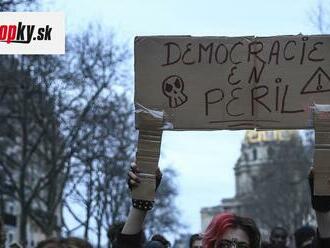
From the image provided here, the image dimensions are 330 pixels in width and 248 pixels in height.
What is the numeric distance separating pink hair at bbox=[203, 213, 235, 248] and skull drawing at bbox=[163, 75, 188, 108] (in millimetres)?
583

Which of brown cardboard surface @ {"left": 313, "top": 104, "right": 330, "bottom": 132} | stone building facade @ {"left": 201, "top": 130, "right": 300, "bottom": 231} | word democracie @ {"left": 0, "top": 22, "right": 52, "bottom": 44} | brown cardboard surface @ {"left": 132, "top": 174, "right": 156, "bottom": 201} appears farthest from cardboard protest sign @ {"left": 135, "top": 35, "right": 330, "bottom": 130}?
stone building facade @ {"left": 201, "top": 130, "right": 300, "bottom": 231}

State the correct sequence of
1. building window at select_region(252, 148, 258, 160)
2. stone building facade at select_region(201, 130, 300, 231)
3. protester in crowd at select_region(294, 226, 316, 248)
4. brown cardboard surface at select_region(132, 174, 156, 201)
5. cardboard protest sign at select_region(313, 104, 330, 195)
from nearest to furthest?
cardboard protest sign at select_region(313, 104, 330, 195)
brown cardboard surface at select_region(132, 174, 156, 201)
protester in crowd at select_region(294, 226, 316, 248)
stone building facade at select_region(201, 130, 300, 231)
building window at select_region(252, 148, 258, 160)

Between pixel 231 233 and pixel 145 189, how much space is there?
0.48m

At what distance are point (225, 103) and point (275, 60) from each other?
32 cm

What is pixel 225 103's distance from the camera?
13.8 feet

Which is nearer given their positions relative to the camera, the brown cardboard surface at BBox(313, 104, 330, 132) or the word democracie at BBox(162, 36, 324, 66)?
the brown cardboard surface at BBox(313, 104, 330, 132)

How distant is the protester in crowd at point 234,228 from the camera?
12.7 ft

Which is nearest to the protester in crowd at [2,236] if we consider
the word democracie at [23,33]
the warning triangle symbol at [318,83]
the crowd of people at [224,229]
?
the crowd of people at [224,229]

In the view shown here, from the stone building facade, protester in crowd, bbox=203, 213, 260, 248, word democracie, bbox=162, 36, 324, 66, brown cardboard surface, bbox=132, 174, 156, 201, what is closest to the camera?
brown cardboard surface, bbox=132, 174, 156, 201

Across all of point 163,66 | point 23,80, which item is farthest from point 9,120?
point 163,66

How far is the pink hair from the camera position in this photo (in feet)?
13.5

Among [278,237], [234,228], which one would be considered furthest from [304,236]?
[234,228]

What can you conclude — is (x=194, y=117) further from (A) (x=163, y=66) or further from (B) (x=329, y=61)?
(B) (x=329, y=61)

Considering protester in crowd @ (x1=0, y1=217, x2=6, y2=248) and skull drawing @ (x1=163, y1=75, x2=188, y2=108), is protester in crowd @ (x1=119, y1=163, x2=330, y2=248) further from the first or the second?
protester in crowd @ (x1=0, y1=217, x2=6, y2=248)
